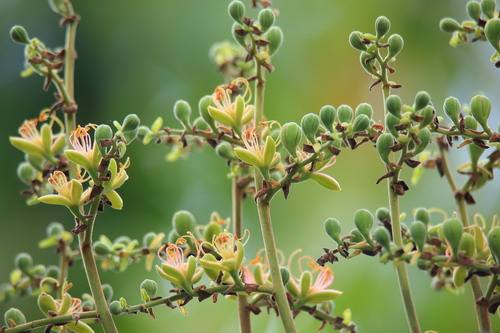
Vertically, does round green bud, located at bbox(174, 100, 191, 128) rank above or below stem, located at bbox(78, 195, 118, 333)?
above

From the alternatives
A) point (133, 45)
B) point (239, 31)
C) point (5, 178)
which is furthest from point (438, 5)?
point (239, 31)

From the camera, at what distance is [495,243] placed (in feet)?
2.31

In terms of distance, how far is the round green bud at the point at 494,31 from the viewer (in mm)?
794

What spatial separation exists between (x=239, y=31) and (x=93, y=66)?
207 cm

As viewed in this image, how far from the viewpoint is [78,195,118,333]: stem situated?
0.74 meters

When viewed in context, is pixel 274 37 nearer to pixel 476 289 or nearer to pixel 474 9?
pixel 474 9

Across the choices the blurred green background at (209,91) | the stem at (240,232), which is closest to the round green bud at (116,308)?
the stem at (240,232)

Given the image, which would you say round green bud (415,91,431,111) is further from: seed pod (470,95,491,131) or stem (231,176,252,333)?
stem (231,176,252,333)

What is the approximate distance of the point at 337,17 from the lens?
9.11ft

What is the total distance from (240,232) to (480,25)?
0.36 meters

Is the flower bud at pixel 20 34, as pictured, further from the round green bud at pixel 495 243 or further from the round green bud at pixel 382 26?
the round green bud at pixel 495 243

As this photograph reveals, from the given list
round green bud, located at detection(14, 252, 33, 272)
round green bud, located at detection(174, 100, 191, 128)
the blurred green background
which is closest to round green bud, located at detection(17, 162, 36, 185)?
round green bud, located at detection(14, 252, 33, 272)

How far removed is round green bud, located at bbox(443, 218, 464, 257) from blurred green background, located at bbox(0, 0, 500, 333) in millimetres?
965

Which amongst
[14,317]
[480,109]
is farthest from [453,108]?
[14,317]
